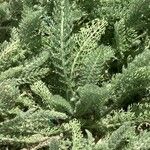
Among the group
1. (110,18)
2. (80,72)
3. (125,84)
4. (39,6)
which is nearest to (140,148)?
(125,84)

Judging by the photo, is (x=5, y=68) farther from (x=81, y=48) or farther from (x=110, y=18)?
(x=110, y=18)

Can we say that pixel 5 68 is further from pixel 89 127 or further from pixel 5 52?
pixel 89 127

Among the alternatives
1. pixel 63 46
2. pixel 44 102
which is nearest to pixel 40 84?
pixel 44 102

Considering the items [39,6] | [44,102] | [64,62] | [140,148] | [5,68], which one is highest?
[39,6]

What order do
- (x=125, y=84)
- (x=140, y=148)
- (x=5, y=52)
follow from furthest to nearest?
(x=5, y=52)
(x=125, y=84)
(x=140, y=148)

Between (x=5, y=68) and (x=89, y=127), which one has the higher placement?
Result: (x=5, y=68)

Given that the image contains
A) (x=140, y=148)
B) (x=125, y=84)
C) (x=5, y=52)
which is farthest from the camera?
(x=5, y=52)

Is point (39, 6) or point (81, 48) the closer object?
point (81, 48)
